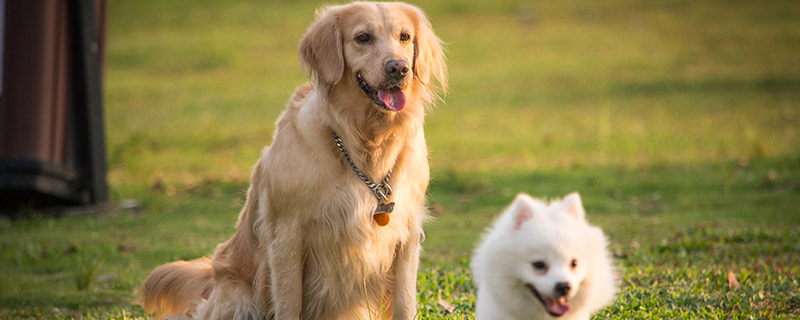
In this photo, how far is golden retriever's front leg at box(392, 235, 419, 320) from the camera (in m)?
4.99

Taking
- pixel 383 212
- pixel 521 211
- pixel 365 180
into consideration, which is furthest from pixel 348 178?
pixel 521 211

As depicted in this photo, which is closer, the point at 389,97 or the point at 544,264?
the point at 544,264

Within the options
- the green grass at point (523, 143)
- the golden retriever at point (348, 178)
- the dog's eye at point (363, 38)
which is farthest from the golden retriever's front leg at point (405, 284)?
the dog's eye at point (363, 38)

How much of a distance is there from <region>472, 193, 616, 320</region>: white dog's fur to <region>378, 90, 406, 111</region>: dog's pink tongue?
991mm

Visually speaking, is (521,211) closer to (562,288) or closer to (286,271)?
(562,288)

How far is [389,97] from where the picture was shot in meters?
4.77

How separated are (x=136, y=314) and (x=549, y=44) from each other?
2253 centimetres

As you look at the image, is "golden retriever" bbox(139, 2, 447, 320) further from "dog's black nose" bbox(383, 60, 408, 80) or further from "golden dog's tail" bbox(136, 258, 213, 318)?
"golden dog's tail" bbox(136, 258, 213, 318)

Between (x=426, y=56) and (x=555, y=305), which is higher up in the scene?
(x=426, y=56)

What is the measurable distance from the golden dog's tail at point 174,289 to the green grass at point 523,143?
63cm

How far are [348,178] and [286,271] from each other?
0.68 metres

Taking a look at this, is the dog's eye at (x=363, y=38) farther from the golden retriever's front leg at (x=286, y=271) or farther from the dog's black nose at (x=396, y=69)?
the golden retriever's front leg at (x=286, y=271)

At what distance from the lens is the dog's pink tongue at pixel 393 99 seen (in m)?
4.76

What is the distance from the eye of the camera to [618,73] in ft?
77.6
